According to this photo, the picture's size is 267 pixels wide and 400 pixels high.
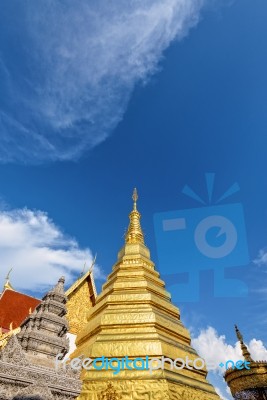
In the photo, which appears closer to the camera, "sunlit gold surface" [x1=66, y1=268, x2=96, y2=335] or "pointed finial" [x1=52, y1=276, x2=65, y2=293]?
"pointed finial" [x1=52, y1=276, x2=65, y2=293]

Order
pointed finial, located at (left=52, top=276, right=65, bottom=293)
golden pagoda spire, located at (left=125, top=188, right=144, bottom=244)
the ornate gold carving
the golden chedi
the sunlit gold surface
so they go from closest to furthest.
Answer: the ornate gold carving → the golden chedi → pointed finial, located at (left=52, top=276, right=65, bottom=293) → the sunlit gold surface → golden pagoda spire, located at (left=125, top=188, right=144, bottom=244)

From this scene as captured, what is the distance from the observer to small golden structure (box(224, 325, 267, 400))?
14320 millimetres

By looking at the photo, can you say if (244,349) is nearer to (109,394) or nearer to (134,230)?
(134,230)

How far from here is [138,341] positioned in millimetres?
8430

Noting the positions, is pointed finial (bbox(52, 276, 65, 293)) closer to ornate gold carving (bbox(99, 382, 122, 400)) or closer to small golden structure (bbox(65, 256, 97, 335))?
ornate gold carving (bbox(99, 382, 122, 400))

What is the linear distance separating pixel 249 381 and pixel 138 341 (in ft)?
32.3

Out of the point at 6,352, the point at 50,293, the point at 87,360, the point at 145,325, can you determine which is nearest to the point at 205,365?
the point at 145,325

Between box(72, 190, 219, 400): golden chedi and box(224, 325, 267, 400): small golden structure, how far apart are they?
22.5 feet

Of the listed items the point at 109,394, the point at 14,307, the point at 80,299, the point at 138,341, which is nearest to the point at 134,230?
the point at 80,299

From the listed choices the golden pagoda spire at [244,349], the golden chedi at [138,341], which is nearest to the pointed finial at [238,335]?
the golden pagoda spire at [244,349]

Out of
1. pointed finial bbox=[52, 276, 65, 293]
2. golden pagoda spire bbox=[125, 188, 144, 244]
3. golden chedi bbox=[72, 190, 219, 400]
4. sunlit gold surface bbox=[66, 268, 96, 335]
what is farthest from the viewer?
golden pagoda spire bbox=[125, 188, 144, 244]

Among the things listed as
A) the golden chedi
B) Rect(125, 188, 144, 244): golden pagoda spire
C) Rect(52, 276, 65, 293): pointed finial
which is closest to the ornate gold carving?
the golden chedi

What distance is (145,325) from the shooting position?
30.1 ft

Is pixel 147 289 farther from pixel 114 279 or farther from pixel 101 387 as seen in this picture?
pixel 101 387
